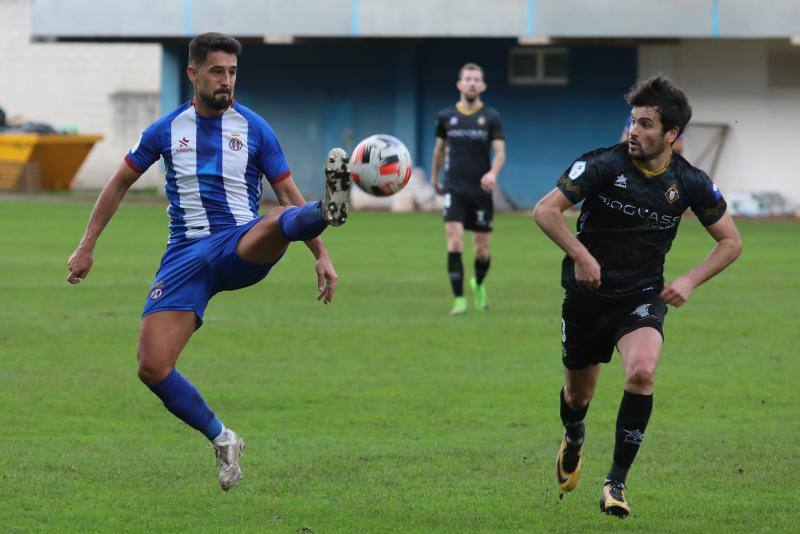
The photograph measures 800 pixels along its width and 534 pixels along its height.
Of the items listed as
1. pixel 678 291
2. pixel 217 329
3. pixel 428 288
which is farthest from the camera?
pixel 428 288

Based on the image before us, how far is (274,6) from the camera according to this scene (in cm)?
3391

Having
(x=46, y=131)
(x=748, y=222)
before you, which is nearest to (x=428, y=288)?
(x=748, y=222)

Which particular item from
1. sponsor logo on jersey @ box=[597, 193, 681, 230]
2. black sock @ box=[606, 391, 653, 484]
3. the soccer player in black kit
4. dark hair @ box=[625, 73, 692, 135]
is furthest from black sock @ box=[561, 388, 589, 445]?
dark hair @ box=[625, 73, 692, 135]

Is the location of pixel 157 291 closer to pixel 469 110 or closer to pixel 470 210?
pixel 470 210

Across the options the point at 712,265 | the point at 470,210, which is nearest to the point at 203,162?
the point at 712,265

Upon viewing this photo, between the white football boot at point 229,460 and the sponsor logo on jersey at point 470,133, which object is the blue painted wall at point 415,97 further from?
the white football boot at point 229,460

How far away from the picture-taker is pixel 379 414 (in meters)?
9.84

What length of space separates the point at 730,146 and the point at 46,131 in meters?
17.5

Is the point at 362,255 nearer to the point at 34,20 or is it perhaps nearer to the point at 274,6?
the point at 274,6

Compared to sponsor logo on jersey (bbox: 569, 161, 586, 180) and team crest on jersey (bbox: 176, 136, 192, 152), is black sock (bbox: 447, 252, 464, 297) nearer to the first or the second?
team crest on jersey (bbox: 176, 136, 192, 152)

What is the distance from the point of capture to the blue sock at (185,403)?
7195 mm

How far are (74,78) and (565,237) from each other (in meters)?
38.8

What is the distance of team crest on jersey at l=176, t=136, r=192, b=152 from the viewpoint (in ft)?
24.3

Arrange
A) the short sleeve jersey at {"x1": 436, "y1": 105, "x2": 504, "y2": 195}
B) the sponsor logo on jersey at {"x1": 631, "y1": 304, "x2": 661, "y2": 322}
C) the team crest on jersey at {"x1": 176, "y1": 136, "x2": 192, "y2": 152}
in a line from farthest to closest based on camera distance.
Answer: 1. the short sleeve jersey at {"x1": 436, "y1": 105, "x2": 504, "y2": 195}
2. the team crest on jersey at {"x1": 176, "y1": 136, "x2": 192, "y2": 152}
3. the sponsor logo on jersey at {"x1": 631, "y1": 304, "x2": 661, "y2": 322}
